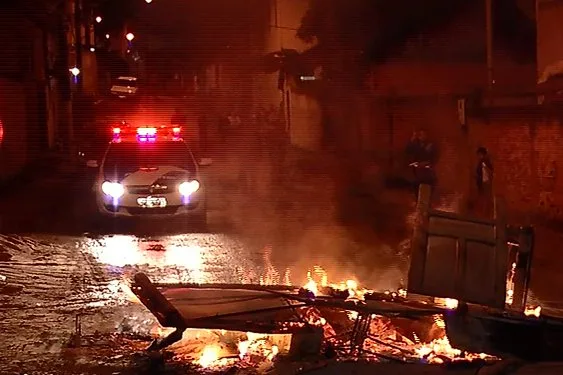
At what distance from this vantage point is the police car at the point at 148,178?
12.5 meters

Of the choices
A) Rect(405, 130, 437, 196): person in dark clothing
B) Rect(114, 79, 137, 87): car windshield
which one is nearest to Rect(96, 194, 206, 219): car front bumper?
Rect(405, 130, 437, 196): person in dark clothing

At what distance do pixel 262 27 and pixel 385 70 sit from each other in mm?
4043

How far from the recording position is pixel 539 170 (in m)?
14.8

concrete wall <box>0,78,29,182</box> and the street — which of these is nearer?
the street

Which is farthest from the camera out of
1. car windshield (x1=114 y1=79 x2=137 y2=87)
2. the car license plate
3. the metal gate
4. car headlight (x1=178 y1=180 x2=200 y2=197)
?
car windshield (x1=114 y1=79 x2=137 y2=87)

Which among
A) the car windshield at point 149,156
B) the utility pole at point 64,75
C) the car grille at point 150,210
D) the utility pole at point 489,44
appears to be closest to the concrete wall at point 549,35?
the utility pole at point 489,44

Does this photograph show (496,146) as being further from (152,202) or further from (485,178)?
(152,202)

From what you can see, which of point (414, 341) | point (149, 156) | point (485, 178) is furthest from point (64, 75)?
point (414, 341)

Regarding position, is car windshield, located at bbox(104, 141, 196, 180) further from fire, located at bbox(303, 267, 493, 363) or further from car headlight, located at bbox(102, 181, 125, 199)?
fire, located at bbox(303, 267, 493, 363)

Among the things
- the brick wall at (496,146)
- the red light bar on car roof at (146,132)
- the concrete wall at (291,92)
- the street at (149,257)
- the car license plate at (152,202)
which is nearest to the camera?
the street at (149,257)

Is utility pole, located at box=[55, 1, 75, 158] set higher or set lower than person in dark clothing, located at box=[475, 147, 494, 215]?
higher

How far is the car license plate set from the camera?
1247 cm

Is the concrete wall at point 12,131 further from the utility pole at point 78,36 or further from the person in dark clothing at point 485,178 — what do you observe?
the person in dark clothing at point 485,178

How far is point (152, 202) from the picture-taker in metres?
12.5
